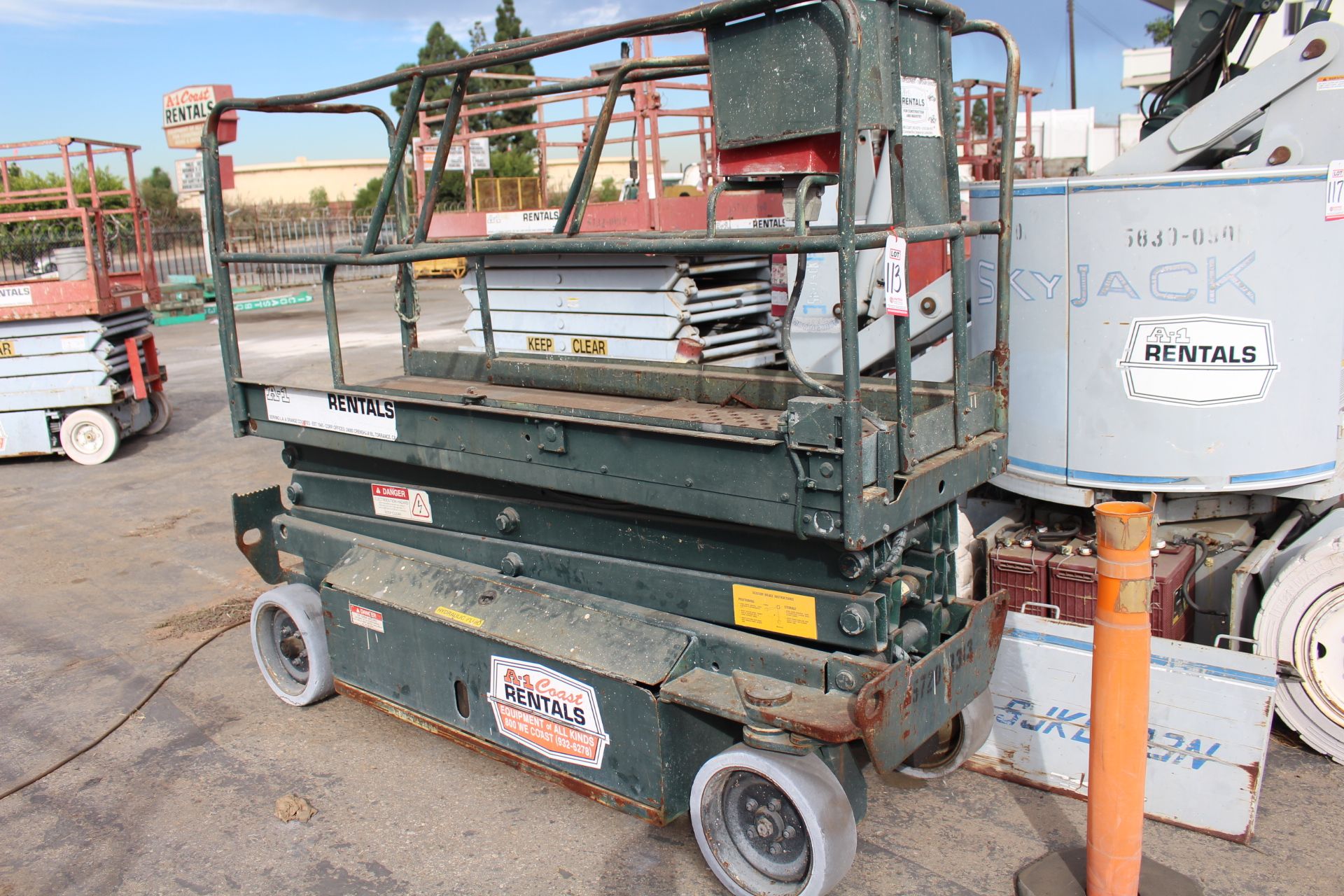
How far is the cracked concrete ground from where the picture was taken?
353 cm

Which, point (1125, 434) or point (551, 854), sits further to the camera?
point (1125, 434)

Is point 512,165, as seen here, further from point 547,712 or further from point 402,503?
point 547,712

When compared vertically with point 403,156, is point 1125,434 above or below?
below

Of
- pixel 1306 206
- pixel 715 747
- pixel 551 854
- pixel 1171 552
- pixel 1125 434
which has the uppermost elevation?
pixel 1306 206

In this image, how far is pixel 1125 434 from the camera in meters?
4.37

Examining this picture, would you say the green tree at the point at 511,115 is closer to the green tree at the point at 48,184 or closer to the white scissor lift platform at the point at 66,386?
the green tree at the point at 48,184

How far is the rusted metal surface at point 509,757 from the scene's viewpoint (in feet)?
11.7

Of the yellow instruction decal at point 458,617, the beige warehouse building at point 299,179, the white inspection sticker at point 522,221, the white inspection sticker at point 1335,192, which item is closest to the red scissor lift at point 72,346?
the white inspection sticker at point 522,221

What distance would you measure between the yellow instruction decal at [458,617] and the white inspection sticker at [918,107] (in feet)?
7.77

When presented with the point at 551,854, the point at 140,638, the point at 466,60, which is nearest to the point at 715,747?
the point at 551,854

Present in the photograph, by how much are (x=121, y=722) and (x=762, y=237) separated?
3847 mm

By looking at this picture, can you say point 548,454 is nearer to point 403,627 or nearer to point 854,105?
point 403,627

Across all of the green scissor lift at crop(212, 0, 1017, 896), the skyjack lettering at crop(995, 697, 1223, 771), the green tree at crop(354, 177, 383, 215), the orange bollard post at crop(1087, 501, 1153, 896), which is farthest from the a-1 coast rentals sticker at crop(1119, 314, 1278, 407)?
the green tree at crop(354, 177, 383, 215)

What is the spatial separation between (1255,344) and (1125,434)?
23.7 inches
